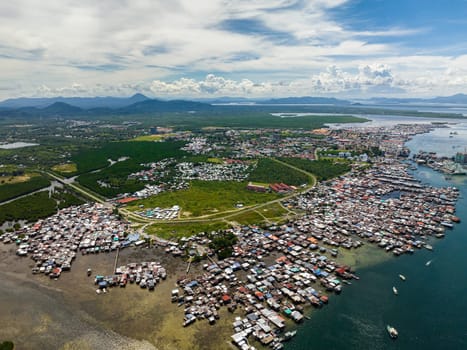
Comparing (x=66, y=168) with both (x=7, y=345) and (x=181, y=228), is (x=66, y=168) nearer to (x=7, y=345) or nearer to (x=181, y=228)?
(x=181, y=228)

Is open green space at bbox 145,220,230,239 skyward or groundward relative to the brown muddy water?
skyward

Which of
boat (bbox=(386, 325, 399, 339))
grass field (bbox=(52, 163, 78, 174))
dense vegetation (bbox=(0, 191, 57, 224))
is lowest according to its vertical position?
boat (bbox=(386, 325, 399, 339))

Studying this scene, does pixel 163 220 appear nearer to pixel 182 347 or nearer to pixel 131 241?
pixel 131 241

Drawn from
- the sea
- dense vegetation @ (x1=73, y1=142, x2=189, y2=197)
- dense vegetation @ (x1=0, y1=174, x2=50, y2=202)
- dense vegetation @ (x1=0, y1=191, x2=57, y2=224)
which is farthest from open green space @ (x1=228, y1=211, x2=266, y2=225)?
dense vegetation @ (x1=0, y1=174, x2=50, y2=202)

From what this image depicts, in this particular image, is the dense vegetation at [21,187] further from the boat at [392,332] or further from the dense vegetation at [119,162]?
the boat at [392,332]

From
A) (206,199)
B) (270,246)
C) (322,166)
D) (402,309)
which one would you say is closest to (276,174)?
(322,166)

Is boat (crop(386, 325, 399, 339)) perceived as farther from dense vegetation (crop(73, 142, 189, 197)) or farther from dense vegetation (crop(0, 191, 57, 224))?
dense vegetation (crop(73, 142, 189, 197))

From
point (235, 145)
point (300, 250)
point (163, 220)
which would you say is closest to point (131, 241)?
point (163, 220)
